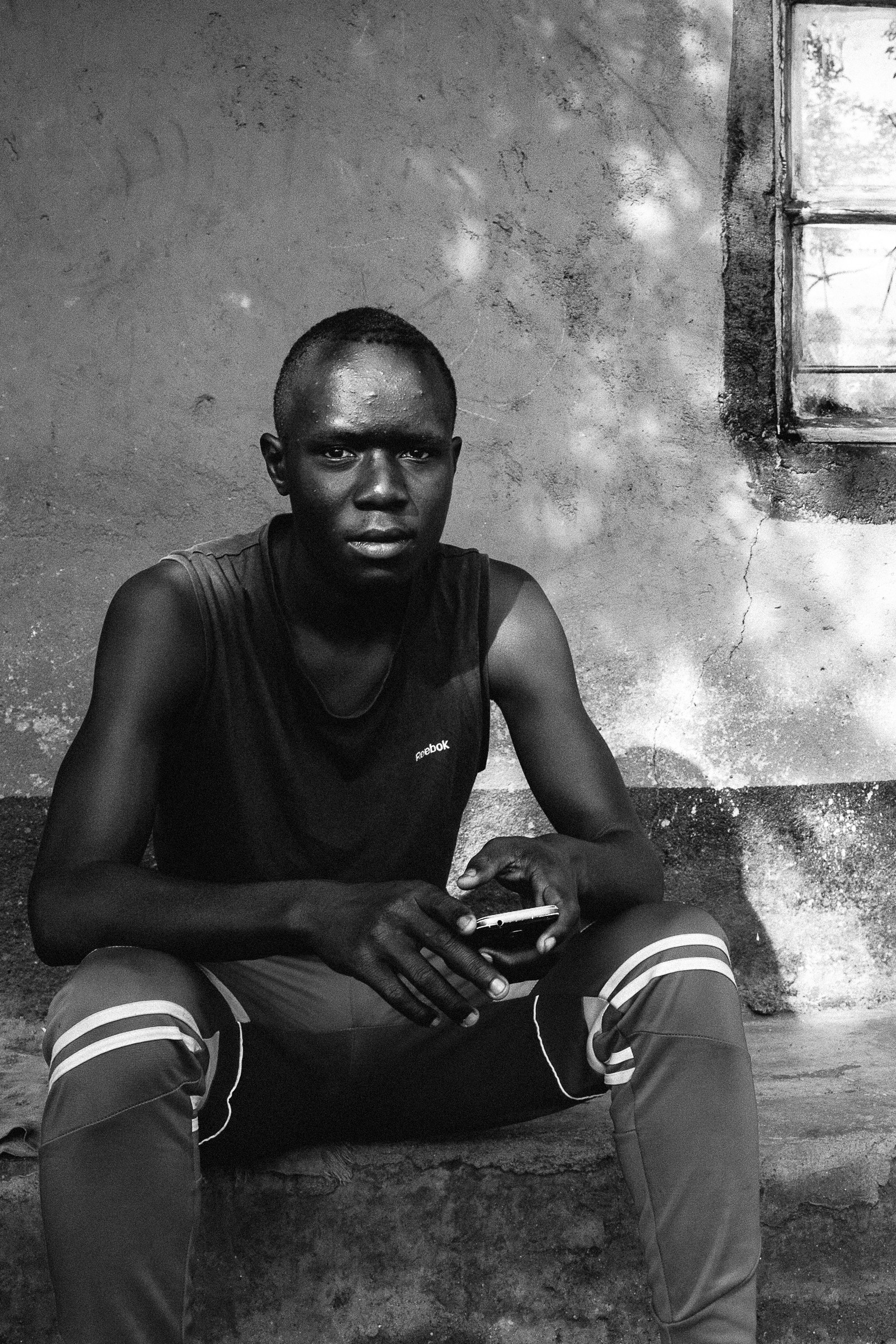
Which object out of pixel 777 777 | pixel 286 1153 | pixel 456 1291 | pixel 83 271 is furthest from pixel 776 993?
pixel 83 271

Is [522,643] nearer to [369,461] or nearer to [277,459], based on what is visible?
[369,461]

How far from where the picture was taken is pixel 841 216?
3447 mm

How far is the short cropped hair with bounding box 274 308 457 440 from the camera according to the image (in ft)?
7.67

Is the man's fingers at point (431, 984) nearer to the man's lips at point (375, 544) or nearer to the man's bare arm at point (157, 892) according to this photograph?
the man's bare arm at point (157, 892)

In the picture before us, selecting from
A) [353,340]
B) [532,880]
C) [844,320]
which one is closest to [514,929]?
[532,880]

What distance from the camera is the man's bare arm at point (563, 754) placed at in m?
2.18

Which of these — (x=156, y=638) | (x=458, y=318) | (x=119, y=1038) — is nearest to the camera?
(x=119, y=1038)

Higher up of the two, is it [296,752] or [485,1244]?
[296,752]

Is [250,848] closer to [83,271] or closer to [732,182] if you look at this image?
→ [83,271]

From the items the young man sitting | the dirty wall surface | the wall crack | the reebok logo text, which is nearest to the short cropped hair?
the young man sitting

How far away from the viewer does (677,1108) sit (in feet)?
6.28

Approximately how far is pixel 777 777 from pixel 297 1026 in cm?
157

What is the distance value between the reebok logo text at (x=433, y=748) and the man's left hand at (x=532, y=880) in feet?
1.23

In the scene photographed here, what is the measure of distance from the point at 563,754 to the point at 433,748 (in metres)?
0.23
